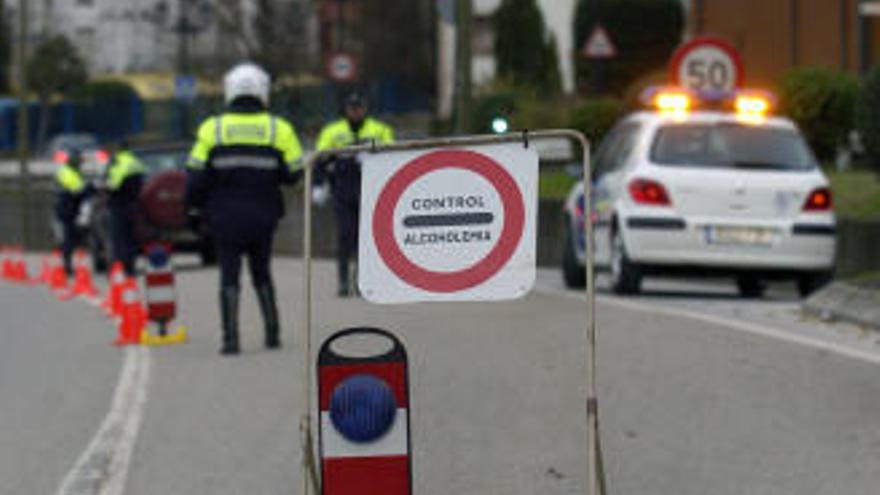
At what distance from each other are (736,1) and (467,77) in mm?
15644

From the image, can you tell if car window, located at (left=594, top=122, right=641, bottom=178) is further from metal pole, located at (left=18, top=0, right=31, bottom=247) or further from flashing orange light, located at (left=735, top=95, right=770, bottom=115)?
metal pole, located at (left=18, top=0, right=31, bottom=247)

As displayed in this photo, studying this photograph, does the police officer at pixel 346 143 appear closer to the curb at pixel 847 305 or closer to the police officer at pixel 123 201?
the curb at pixel 847 305

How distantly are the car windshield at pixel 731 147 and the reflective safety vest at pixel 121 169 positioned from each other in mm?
9673

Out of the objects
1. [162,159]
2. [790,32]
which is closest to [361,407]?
[162,159]

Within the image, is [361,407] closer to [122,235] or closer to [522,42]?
[122,235]

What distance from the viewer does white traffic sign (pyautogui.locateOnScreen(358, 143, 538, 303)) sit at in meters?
7.10

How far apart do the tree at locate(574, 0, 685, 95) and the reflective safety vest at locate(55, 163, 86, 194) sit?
18.1m

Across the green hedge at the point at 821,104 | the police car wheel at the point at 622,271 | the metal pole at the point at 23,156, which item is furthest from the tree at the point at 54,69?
the police car wheel at the point at 622,271

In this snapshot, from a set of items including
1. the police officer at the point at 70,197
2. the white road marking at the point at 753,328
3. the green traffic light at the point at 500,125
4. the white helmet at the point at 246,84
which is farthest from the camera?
the police officer at the point at 70,197

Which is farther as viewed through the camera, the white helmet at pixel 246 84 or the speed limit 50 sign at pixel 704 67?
the speed limit 50 sign at pixel 704 67

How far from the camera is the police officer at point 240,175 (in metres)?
14.0

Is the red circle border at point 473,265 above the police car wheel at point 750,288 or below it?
above

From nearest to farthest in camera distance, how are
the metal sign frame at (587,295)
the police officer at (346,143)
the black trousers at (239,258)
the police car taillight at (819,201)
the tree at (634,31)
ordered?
the metal sign frame at (587,295), the black trousers at (239,258), the police car taillight at (819,201), the police officer at (346,143), the tree at (634,31)

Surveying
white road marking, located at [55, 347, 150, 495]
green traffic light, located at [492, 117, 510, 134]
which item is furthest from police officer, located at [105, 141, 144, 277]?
green traffic light, located at [492, 117, 510, 134]
